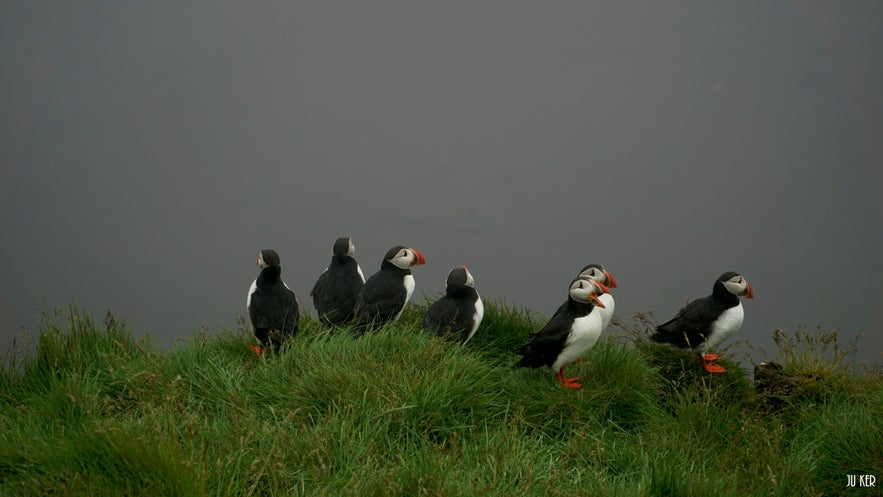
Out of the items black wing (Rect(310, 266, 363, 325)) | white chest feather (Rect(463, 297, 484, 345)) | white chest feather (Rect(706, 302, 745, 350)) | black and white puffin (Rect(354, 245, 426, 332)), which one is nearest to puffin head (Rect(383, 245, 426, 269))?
black and white puffin (Rect(354, 245, 426, 332))

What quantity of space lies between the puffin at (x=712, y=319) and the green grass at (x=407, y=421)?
0.26 meters

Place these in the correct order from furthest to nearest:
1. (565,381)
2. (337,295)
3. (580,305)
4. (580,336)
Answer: (337,295), (565,381), (580,305), (580,336)

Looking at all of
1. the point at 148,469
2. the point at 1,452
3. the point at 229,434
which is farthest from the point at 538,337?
the point at 1,452

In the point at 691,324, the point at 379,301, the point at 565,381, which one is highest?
the point at 379,301

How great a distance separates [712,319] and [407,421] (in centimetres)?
251

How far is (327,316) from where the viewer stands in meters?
5.73

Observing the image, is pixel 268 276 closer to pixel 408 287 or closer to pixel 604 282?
pixel 408 287

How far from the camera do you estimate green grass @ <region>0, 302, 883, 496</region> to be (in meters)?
3.56

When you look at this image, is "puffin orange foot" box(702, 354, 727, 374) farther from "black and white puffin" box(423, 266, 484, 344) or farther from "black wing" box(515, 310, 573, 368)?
"black and white puffin" box(423, 266, 484, 344)

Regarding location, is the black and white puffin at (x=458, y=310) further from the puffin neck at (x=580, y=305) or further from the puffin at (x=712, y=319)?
the puffin at (x=712, y=319)

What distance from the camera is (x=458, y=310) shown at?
534 cm

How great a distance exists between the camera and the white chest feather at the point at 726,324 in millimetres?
5688

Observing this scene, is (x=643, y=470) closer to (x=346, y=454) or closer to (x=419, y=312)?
(x=346, y=454)

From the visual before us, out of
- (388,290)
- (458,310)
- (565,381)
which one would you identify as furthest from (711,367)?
(388,290)
